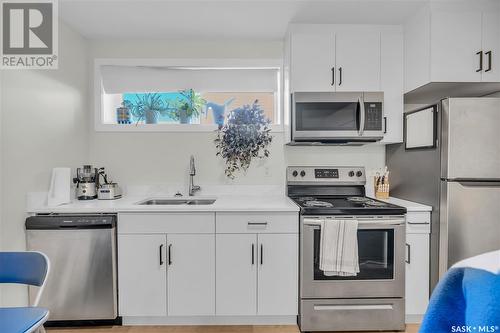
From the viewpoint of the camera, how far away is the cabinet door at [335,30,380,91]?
2.40 m

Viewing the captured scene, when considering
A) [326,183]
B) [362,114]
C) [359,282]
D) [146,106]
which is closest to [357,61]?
[362,114]

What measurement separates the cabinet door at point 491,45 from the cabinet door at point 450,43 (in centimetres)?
5

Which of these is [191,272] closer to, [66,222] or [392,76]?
[66,222]

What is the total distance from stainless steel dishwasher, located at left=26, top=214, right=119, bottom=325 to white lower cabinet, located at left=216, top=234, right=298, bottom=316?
0.79 m

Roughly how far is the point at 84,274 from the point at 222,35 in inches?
87.8

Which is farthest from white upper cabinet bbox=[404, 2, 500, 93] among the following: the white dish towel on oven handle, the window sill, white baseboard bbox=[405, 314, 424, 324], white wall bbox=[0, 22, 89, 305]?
white wall bbox=[0, 22, 89, 305]

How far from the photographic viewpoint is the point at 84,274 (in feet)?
6.77

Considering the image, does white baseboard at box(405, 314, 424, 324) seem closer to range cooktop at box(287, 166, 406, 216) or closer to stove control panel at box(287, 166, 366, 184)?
range cooktop at box(287, 166, 406, 216)

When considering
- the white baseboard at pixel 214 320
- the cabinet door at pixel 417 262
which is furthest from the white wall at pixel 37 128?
the cabinet door at pixel 417 262

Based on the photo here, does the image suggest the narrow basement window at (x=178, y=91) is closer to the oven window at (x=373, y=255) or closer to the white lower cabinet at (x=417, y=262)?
the oven window at (x=373, y=255)

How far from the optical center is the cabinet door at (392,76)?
2.42 metres

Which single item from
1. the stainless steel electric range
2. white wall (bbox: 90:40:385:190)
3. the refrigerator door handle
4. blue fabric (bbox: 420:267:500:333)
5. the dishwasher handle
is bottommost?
the stainless steel electric range

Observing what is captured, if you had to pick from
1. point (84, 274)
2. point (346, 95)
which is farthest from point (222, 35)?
point (84, 274)

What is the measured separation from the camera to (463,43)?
6.92ft
